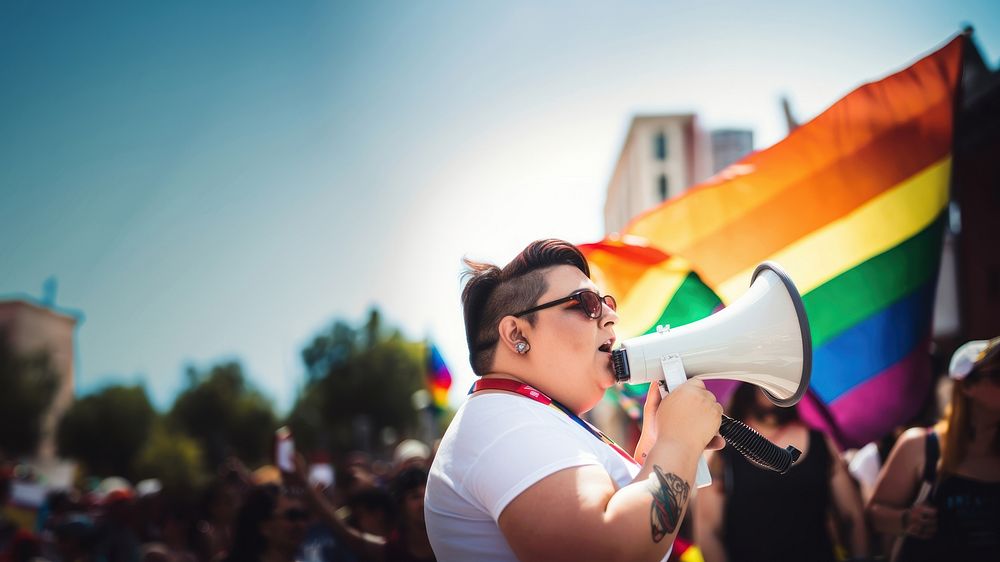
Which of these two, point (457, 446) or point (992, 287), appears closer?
point (457, 446)

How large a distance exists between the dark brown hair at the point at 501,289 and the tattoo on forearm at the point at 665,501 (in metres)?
0.54

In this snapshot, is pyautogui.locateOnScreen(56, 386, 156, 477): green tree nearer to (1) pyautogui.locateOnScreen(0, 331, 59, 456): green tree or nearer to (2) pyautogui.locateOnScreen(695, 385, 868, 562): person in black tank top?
(1) pyautogui.locateOnScreen(0, 331, 59, 456): green tree

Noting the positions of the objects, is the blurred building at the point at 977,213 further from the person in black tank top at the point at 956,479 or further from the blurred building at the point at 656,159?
the blurred building at the point at 656,159

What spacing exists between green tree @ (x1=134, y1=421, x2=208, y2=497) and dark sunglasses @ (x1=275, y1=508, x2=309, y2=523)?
43703mm

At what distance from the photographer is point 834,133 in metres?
4.33

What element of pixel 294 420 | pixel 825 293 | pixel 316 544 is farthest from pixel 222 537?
pixel 294 420

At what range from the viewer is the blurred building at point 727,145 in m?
36.2

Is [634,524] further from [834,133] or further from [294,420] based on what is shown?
[294,420]

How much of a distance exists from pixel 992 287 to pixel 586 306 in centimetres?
1426

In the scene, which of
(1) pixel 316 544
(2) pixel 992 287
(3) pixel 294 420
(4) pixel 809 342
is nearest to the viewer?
(4) pixel 809 342

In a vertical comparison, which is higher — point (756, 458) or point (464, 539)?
point (756, 458)

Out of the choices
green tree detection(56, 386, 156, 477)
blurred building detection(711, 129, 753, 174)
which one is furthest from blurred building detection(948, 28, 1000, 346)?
green tree detection(56, 386, 156, 477)

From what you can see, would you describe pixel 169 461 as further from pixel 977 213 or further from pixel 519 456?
pixel 519 456

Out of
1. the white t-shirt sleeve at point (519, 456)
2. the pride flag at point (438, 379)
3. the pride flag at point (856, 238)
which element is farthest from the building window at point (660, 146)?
the white t-shirt sleeve at point (519, 456)
